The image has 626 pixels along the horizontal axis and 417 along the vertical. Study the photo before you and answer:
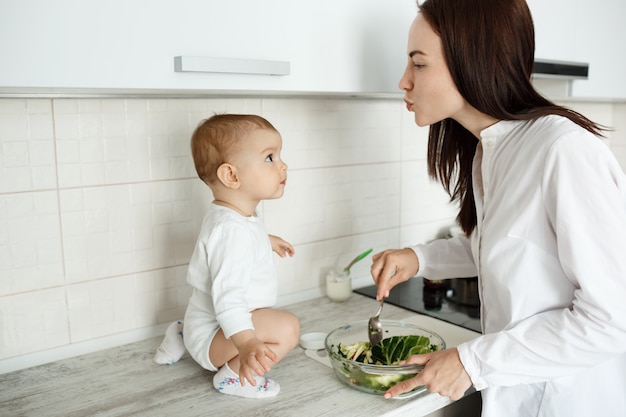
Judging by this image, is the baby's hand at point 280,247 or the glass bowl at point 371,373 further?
the baby's hand at point 280,247

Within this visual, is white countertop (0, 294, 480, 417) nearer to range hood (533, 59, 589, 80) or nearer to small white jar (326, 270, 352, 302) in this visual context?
small white jar (326, 270, 352, 302)

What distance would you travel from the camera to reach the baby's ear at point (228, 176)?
1131mm

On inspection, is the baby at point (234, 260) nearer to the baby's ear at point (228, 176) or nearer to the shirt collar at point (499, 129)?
the baby's ear at point (228, 176)

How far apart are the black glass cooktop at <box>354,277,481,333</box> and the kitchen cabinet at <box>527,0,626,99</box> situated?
26.4 inches

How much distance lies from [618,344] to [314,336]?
64cm

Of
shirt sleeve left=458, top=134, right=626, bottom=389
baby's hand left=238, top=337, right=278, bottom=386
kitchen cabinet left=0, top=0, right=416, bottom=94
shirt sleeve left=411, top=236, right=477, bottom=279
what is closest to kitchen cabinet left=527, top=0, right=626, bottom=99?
kitchen cabinet left=0, top=0, right=416, bottom=94

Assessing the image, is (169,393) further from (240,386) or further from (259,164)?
(259,164)

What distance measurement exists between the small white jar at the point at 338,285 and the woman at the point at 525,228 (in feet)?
1.77

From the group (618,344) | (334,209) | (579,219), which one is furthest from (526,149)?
(334,209)

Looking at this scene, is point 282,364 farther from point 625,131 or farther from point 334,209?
point 625,131

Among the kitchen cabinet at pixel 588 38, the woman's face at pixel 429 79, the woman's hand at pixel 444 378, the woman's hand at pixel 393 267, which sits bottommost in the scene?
the woman's hand at pixel 444 378

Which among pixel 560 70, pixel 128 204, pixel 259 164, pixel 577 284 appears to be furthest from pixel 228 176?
pixel 560 70

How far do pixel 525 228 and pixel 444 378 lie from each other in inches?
11.2

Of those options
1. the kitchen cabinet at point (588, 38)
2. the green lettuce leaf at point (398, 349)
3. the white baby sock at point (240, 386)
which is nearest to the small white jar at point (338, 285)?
the green lettuce leaf at point (398, 349)
